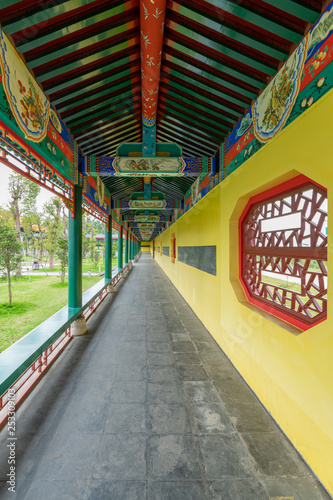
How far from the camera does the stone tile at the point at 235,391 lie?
87.7 inches

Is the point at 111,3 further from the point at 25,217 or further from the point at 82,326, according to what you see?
the point at 25,217

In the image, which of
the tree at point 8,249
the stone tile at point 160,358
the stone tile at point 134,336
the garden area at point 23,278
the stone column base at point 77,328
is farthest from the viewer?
the tree at point 8,249

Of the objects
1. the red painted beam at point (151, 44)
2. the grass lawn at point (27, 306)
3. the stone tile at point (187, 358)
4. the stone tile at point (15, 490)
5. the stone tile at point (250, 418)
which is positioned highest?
the red painted beam at point (151, 44)

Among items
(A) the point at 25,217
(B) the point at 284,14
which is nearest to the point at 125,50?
(B) the point at 284,14

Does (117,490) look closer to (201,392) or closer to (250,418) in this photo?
(201,392)

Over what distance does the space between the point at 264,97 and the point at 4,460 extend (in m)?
4.03

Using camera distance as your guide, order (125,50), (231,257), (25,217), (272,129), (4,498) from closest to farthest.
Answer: (4,498), (272,129), (125,50), (231,257), (25,217)

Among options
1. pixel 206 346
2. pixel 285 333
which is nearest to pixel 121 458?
pixel 285 333

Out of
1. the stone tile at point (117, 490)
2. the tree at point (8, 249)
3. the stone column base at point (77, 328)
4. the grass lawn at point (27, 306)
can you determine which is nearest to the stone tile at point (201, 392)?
the stone tile at point (117, 490)

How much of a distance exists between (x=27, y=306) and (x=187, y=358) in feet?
20.0

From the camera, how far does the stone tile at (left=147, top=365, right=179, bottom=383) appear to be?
Answer: 8.33ft

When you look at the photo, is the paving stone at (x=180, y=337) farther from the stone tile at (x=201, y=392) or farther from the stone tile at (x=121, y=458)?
the stone tile at (x=121, y=458)

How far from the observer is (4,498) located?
4.35ft

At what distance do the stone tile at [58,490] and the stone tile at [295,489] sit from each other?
49.9 inches
